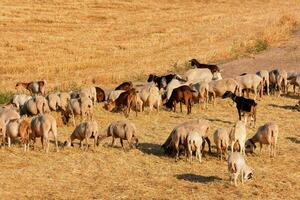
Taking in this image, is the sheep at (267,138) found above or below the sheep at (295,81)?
below

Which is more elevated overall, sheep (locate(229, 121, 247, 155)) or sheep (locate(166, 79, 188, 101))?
sheep (locate(166, 79, 188, 101))

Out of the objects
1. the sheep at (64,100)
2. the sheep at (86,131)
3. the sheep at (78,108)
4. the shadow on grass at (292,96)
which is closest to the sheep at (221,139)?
the sheep at (86,131)

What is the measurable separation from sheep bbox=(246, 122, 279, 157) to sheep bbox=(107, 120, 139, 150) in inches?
147

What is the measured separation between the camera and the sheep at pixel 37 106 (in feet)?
81.0

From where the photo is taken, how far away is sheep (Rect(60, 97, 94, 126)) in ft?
79.6

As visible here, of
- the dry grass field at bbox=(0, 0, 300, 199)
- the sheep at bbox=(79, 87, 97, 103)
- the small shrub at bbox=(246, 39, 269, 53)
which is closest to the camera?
the dry grass field at bbox=(0, 0, 300, 199)

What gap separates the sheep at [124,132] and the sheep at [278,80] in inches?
456

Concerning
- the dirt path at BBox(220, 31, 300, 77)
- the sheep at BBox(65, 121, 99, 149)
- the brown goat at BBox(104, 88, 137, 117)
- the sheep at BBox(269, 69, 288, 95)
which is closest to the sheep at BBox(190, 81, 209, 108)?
the brown goat at BBox(104, 88, 137, 117)

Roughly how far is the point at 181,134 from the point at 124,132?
Result: 2.28 metres

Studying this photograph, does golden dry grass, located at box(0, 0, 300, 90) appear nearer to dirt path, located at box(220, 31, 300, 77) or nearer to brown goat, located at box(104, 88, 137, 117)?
dirt path, located at box(220, 31, 300, 77)

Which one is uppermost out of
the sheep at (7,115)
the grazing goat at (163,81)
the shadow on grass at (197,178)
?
the grazing goat at (163,81)

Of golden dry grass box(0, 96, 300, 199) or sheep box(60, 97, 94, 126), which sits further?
sheep box(60, 97, 94, 126)

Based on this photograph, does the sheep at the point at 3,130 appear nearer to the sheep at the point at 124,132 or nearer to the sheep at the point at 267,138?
the sheep at the point at 124,132

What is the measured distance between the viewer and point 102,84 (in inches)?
1419
